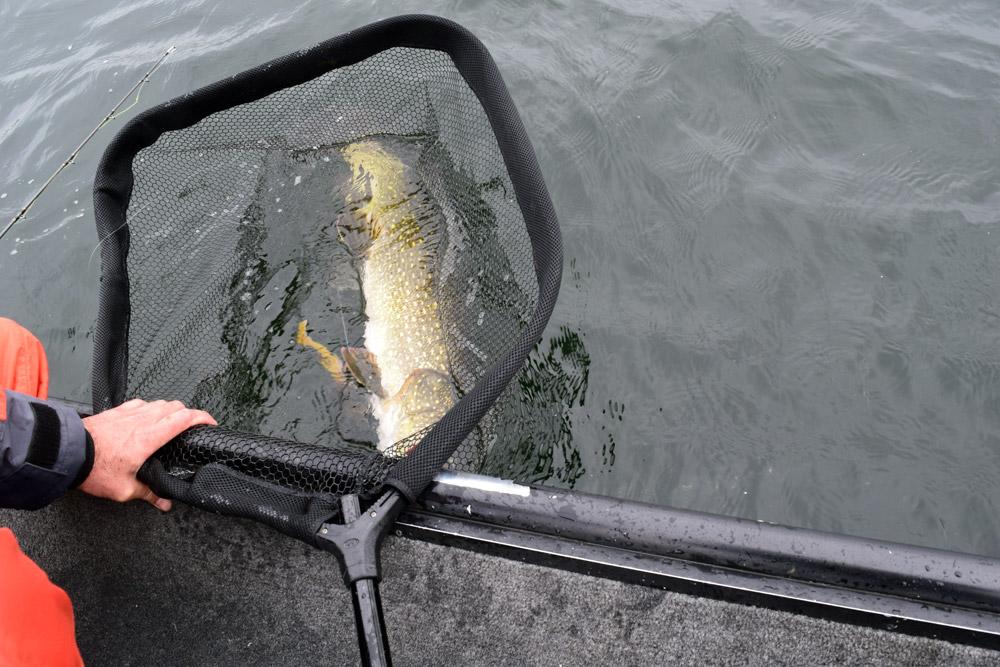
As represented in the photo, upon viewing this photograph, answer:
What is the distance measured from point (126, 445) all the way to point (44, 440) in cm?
20

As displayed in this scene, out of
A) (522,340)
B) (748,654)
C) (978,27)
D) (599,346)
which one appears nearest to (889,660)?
(748,654)

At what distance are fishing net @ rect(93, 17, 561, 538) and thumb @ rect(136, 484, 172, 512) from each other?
1.51 ft

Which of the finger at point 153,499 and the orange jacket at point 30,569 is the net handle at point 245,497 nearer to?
the finger at point 153,499

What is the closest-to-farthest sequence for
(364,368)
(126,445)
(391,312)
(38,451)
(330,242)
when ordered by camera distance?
(38,451), (126,445), (364,368), (391,312), (330,242)

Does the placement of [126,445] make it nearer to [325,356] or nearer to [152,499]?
[152,499]

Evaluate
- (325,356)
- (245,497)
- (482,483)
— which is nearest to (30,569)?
(245,497)

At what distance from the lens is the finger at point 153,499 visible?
2.11 m

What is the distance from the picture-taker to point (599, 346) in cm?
375

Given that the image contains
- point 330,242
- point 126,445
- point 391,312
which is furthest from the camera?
point 330,242

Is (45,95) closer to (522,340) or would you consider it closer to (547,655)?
(522,340)

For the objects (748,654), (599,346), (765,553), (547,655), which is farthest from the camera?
(599,346)

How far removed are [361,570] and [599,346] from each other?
7.50ft

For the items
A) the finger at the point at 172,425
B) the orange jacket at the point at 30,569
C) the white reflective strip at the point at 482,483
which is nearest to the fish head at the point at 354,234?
the finger at the point at 172,425

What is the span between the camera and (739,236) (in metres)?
4.15
